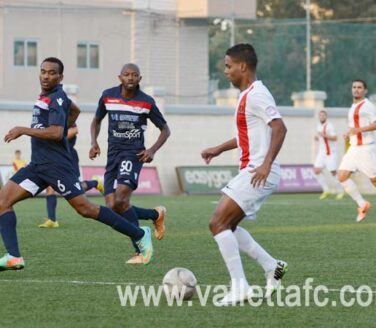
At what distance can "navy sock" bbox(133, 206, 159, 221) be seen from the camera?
44.6 ft

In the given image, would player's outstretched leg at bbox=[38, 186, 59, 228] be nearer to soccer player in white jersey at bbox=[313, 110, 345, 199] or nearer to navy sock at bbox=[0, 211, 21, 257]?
navy sock at bbox=[0, 211, 21, 257]

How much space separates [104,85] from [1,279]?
125ft

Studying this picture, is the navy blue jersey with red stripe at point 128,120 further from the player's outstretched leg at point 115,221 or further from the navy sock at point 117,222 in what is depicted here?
the navy sock at point 117,222

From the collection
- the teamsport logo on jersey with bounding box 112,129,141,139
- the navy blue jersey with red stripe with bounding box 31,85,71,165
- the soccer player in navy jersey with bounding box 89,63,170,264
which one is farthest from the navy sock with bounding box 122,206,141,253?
the navy blue jersey with red stripe with bounding box 31,85,71,165

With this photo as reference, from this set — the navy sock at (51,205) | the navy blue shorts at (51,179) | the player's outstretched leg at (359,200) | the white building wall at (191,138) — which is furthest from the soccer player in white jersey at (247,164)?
the white building wall at (191,138)

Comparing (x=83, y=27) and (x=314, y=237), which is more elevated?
(x=83, y=27)

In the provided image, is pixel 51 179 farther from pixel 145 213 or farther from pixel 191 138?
pixel 191 138

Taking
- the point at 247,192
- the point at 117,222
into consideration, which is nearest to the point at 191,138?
the point at 117,222

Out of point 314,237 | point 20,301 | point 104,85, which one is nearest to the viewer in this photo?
point 20,301

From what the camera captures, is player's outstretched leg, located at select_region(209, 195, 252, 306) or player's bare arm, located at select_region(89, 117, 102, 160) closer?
player's outstretched leg, located at select_region(209, 195, 252, 306)

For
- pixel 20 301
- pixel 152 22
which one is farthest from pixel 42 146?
pixel 152 22

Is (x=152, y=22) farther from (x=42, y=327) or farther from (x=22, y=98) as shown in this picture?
(x=42, y=327)

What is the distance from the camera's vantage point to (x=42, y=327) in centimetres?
806

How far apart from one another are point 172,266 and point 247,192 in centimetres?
310
